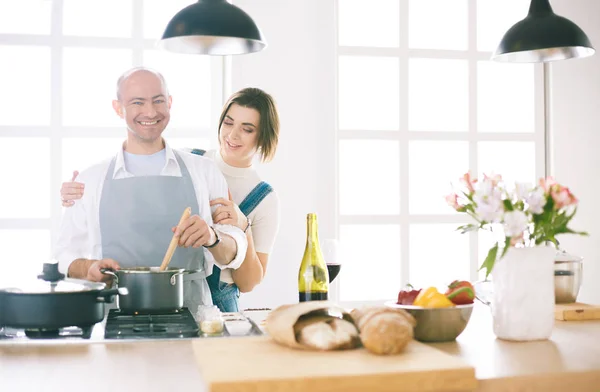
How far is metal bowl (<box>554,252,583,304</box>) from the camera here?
2.28 m

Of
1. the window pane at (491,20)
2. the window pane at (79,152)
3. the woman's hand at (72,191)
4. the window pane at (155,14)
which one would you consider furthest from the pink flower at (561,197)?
the window pane at (491,20)

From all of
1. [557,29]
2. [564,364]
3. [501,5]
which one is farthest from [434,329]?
[501,5]

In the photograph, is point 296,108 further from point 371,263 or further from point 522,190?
point 522,190

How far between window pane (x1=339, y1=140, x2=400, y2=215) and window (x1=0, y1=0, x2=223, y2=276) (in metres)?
0.86

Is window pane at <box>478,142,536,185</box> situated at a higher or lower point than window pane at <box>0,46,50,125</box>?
lower

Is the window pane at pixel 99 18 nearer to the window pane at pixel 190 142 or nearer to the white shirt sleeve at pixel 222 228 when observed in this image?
the window pane at pixel 190 142

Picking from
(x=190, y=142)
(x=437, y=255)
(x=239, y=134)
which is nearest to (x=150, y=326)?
(x=239, y=134)

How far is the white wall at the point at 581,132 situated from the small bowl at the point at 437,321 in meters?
2.99

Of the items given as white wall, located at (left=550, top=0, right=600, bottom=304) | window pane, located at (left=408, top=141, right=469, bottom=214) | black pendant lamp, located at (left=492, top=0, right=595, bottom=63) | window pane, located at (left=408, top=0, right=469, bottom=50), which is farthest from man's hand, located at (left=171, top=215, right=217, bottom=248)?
white wall, located at (left=550, top=0, right=600, bottom=304)

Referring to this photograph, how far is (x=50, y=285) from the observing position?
1.67 meters

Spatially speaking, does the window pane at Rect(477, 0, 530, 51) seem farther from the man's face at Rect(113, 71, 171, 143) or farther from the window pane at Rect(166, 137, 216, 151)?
the man's face at Rect(113, 71, 171, 143)

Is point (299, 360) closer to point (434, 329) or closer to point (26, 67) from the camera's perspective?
point (434, 329)

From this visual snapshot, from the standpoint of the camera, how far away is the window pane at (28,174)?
156 inches

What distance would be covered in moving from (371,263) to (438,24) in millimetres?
1558
